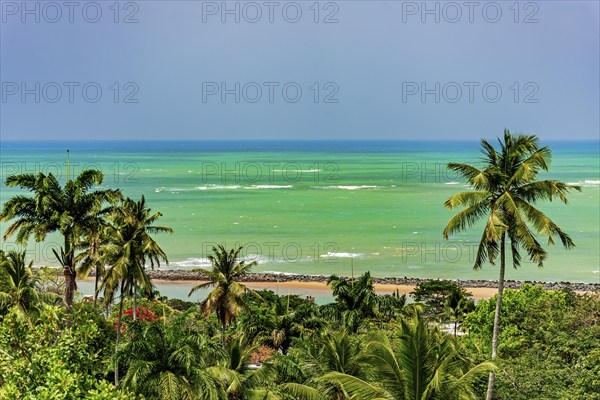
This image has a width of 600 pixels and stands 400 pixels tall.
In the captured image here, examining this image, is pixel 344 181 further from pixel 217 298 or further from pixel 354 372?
pixel 354 372

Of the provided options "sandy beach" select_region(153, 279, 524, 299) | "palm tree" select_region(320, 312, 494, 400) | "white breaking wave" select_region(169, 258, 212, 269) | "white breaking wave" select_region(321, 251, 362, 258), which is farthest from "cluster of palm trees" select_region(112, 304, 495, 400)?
"white breaking wave" select_region(321, 251, 362, 258)

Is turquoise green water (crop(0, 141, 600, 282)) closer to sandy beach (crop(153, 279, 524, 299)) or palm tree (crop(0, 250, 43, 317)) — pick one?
sandy beach (crop(153, 279, 524, 299))

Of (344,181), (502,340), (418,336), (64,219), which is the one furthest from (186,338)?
(344,181)

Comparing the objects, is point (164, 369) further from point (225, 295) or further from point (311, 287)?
point (311, 287)

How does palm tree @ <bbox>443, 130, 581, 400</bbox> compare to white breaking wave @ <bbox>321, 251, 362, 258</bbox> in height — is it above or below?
above

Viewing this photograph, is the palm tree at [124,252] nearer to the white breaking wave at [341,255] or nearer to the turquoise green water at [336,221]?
the turquoise green water at [336,221]

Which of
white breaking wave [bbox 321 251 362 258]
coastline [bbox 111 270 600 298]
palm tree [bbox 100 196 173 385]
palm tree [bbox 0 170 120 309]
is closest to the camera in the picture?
palm tree [bbox 0 170 120 309]
